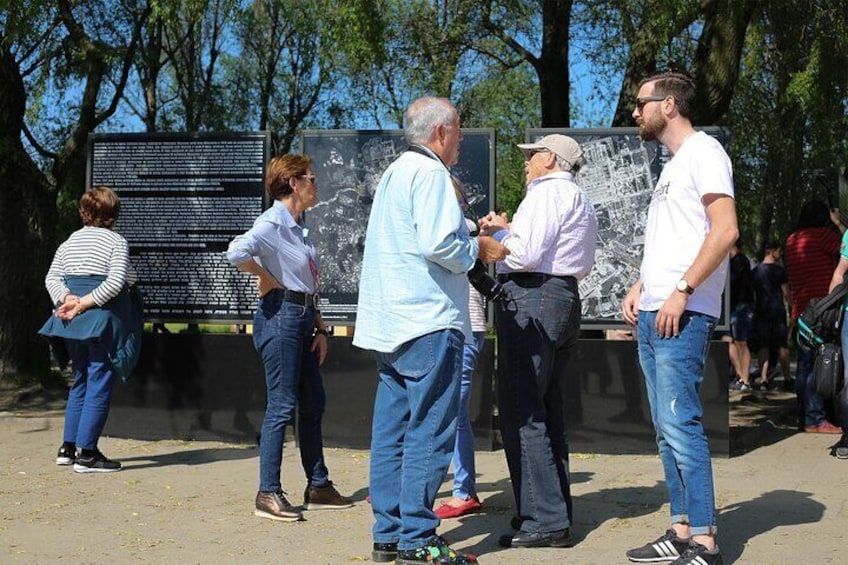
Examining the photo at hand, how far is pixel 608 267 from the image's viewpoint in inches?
351

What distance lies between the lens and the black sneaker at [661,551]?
5.32 metres

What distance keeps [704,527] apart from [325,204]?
4.94m

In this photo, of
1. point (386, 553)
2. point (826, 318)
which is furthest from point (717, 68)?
point (386, 553)

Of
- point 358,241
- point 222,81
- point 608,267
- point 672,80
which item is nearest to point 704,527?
point 672,80

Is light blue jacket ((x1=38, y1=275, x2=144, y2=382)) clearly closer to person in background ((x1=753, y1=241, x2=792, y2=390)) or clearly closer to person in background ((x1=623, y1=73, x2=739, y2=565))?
person in background ((x1=623, y1=73, x2=739, y2=565))

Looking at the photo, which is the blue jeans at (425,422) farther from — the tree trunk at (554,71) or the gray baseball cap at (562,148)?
the tree trunk at (554,71)

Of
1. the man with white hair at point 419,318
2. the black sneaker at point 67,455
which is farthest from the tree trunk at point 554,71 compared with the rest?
the man with white hair at point 419,318

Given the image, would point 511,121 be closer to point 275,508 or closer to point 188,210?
point 188,210

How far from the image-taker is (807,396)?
33.1 ft

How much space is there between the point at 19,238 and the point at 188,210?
352 cm

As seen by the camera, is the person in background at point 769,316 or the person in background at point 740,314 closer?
the person in background at point 740,314

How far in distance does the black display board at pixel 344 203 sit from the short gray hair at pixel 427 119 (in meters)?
3.85

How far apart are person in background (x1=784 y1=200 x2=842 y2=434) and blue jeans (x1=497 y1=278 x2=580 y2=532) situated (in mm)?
5022

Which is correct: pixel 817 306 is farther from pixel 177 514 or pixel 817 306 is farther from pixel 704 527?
pixel 177 514
